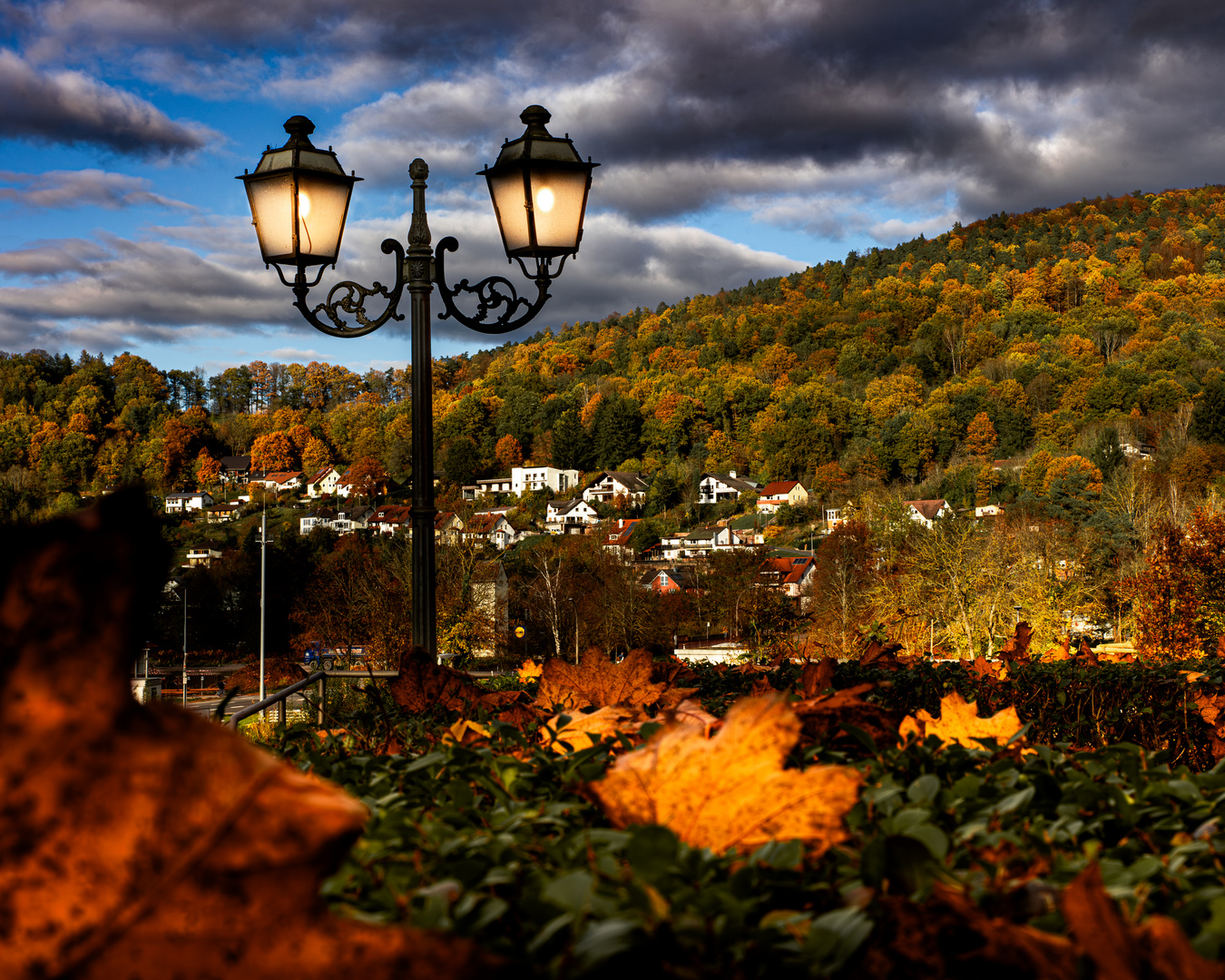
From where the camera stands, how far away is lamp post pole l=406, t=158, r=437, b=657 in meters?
4.26

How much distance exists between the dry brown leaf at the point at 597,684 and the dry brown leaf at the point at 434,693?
11 cm

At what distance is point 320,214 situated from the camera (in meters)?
4.73

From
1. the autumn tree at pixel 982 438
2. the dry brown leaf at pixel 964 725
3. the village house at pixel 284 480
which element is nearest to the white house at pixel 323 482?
the village house at pixel 284 480

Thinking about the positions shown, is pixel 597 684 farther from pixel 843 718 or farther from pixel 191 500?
pixel 191 500

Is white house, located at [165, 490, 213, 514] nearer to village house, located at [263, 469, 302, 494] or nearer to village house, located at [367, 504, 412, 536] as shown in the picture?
village house, located at [263, 469, 302, 494]

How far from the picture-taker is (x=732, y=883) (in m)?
0.81

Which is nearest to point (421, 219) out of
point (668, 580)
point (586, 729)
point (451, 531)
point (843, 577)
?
point (586, 729)

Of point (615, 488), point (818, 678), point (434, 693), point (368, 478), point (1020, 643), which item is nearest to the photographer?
point (818, 678)

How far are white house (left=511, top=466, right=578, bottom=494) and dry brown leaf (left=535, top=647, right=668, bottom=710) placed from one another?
80.3 m

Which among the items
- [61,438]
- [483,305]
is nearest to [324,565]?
[61,438]

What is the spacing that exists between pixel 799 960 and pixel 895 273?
101 metres

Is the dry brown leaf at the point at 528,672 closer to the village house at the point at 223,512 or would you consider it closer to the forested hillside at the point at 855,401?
the forested hillside at the point at 855,401

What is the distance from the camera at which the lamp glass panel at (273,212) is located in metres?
4.64

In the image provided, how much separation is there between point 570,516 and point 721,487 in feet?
41.3
